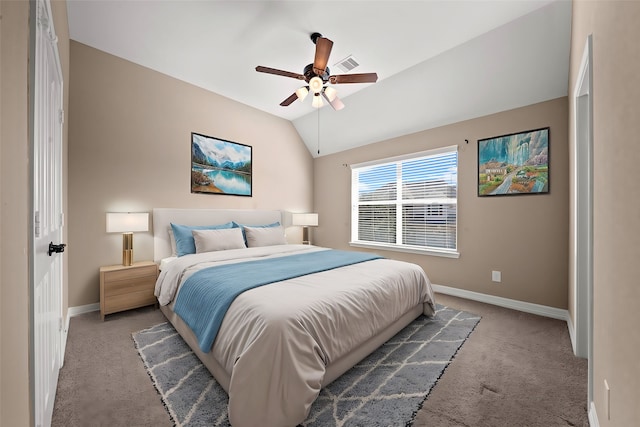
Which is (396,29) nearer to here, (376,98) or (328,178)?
(376,98)

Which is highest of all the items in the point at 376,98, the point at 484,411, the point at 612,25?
the point at 376,98

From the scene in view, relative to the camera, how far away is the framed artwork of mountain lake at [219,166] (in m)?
3.88

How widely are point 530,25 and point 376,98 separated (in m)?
1.84

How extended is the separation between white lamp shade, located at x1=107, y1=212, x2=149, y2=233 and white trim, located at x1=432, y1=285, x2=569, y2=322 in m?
3.95

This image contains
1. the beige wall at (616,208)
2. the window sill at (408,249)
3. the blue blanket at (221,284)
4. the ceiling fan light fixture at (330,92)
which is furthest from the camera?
the window sill at (408,249)

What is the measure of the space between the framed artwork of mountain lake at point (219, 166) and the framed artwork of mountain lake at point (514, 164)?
11.4 feet

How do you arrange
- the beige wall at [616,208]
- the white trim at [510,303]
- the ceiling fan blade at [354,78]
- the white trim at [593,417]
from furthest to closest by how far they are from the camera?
the white trim at [510,303]
the ceiling fan blade at [354,78]
the white trim at [593,417]
the beige wall at [616,208]

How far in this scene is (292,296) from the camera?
1.73 m

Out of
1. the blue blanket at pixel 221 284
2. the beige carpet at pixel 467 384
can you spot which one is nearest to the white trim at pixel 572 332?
the beige carpet at pixel 467 384

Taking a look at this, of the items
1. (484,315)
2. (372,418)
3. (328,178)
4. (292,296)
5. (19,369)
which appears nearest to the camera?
(19,369)

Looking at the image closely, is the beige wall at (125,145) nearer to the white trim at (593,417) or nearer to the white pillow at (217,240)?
the white pillow at (217,240)

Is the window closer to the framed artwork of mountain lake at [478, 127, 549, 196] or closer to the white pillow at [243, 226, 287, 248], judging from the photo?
the framed artwork of mountain lake at [478, 127, 549, 196]

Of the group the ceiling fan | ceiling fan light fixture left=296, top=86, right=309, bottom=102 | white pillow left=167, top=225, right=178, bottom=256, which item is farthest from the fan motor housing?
white pillow left=167, top=225, right=178, bottom=256

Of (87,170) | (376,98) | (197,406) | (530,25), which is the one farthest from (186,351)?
(530,25)
